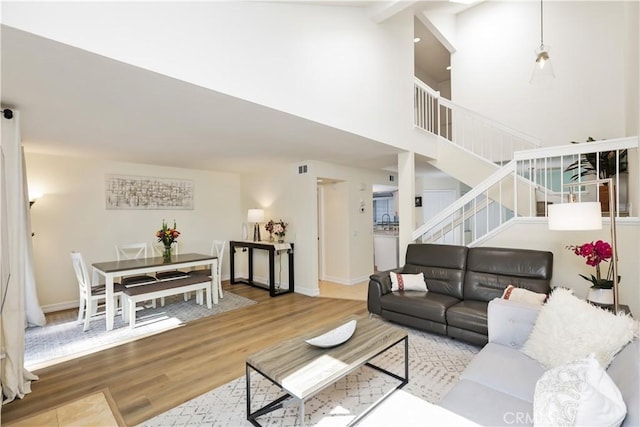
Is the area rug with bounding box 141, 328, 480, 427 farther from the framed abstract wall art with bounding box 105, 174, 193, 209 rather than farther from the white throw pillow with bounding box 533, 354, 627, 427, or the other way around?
the framed abstract wall art with bounding box 105, 174, 193, 209

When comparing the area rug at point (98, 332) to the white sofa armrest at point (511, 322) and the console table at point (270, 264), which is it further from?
the white sofa armrest at point (511, 322)

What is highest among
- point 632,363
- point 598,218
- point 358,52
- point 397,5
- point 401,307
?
point 397,5

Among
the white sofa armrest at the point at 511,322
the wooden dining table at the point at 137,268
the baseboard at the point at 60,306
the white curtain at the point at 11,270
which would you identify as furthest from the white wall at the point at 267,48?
the baseboard at the point at 60,306

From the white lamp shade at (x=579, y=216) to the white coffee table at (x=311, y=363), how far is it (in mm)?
1401

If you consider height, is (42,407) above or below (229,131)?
below

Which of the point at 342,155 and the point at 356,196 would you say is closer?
the point at 342,155

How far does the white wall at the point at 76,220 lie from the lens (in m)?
4.27

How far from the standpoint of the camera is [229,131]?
3.35m

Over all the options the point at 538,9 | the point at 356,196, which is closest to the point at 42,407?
the point at 356,196

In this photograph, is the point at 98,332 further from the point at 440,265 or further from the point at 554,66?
the point at 554,66

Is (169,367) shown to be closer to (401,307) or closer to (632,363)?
(401,307)

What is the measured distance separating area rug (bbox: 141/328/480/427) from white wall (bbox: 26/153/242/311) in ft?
12.0

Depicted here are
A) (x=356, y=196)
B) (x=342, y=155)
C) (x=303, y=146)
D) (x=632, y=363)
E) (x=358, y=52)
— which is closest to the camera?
(x=632, y=363)

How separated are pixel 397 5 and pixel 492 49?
370cm
